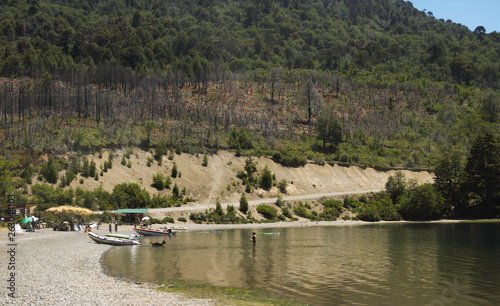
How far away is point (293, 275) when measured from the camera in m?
29.0

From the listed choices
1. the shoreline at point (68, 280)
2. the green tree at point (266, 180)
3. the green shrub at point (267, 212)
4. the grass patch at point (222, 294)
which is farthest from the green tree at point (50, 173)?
the grass patch at point (222, 294)

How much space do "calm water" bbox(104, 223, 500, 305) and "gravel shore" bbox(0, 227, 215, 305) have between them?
83.9 inches

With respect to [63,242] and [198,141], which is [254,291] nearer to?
[63,242]

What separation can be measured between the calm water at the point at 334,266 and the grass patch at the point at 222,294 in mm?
1202

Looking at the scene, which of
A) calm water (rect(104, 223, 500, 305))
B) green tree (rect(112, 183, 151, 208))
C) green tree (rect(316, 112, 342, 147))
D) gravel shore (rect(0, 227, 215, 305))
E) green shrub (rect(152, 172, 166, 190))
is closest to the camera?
gravel shore (rect(0, 227, 215, 305))

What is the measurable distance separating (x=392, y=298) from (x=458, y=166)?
228 feet

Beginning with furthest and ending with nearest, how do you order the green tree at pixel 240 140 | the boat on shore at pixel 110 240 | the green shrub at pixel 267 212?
the green tree at pixel 240 140
the green shrub at pixel 267 212
the boat on shore at pixel 110 240

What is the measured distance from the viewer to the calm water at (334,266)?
24.3m

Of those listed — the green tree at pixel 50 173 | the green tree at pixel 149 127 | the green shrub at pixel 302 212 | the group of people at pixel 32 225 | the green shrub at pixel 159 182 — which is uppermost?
the green tree at pixel 149 127

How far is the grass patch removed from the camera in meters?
21.1

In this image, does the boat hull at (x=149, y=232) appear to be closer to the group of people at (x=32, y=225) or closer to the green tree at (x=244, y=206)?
the group of people at (x=32, y=225)

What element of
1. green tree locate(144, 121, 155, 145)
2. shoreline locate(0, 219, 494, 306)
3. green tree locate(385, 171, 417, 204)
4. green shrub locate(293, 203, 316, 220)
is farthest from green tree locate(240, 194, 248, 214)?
shoreline locate(0, 219, 494, 306)

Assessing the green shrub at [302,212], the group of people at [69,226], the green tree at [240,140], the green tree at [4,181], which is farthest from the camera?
the green tree at [240,140]

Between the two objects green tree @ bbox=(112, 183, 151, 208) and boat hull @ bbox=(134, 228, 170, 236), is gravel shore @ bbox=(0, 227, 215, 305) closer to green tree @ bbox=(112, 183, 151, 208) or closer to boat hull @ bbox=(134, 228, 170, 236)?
boat hull @ bbox=(134, 228, 170, 236)
